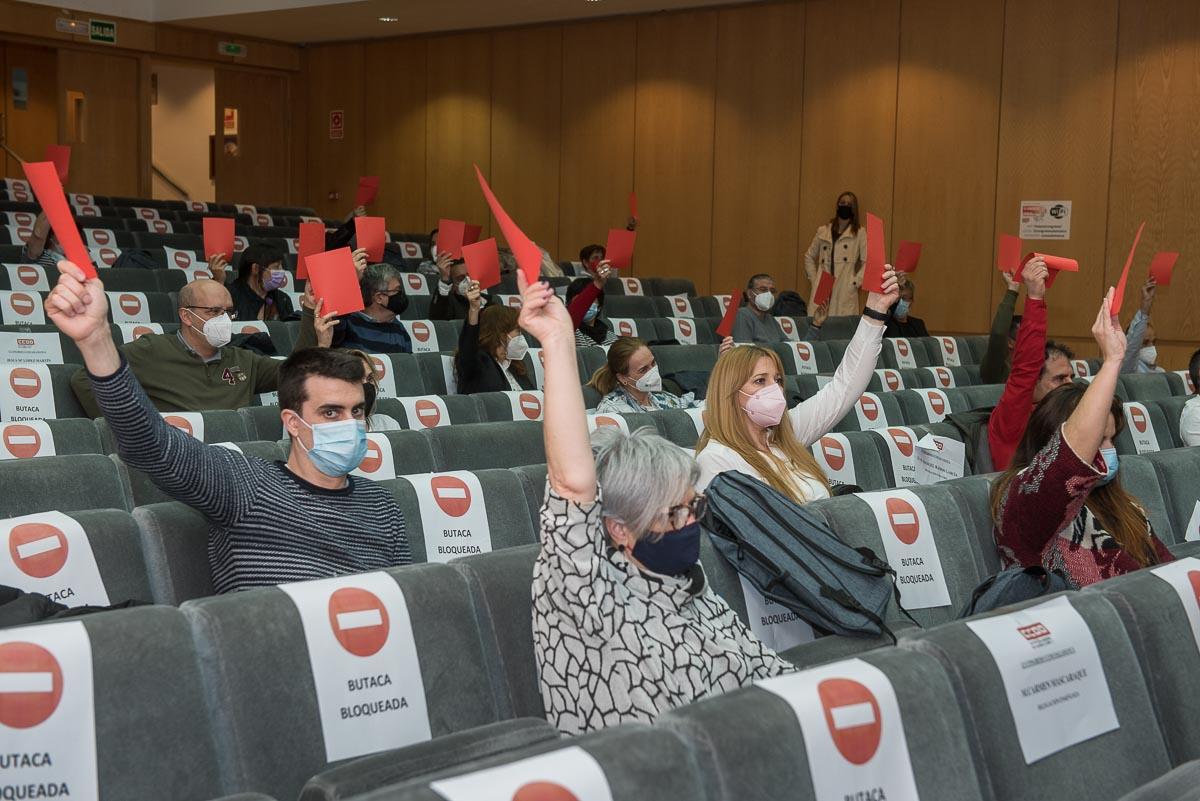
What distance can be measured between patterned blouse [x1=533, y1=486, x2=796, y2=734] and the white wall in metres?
17.9

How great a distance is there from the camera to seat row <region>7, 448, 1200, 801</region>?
5.19 feet

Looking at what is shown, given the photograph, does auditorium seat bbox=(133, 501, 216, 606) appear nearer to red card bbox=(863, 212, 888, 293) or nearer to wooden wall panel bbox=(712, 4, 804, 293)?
red card bbox=(863, 212, 888, 293)

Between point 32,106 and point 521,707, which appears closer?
point 521,707

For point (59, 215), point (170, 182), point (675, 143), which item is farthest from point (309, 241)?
point (170, 182)

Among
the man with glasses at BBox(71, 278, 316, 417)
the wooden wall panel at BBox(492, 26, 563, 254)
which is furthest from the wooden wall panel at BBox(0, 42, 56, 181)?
the man with glasses at BBox(71, 278, 316, 417)

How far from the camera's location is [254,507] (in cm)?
265

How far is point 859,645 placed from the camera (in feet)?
9.02

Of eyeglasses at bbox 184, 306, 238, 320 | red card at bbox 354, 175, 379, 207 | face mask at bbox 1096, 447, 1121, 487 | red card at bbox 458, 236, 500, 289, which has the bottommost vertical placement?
face mask at bbox 1096, 447, 1121, 487

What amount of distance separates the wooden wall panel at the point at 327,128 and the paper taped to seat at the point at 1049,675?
15448 mm

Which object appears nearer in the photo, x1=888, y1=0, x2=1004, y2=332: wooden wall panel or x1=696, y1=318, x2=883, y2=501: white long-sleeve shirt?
x1=696, y1=318, x2=883, y2=501: white long-sleeve shirt

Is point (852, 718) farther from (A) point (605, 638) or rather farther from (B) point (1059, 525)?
(B) point (1059, 525)

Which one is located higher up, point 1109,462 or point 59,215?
point 59,215

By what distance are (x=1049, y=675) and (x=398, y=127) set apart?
15.1 meters

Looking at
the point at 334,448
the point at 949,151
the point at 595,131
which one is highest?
the point at 595,131
